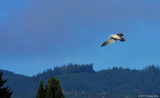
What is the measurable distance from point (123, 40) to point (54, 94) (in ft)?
138

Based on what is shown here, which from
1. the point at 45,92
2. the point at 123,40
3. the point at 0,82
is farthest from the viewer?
the point at 45,92

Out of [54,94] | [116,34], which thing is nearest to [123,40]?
[116,34]

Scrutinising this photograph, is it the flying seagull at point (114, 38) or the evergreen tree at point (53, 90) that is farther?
the evergreen tree at point (53, 90)

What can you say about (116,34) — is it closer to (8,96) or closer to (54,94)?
(8,96)

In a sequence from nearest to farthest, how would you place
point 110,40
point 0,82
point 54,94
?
point 110,40 < point 0,82 < point 54,94

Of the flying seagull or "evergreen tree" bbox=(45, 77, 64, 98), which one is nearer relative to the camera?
the flying seagull

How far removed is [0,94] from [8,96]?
1353 millimetres

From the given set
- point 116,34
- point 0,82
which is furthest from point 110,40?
point 0,82

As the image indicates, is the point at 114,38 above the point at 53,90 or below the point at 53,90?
below

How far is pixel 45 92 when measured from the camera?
74.8m

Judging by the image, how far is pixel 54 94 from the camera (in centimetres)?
6925

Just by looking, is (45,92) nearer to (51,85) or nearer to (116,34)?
(51,85)

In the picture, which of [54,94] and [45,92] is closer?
[54,94]

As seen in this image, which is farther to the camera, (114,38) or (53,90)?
(53,90)
